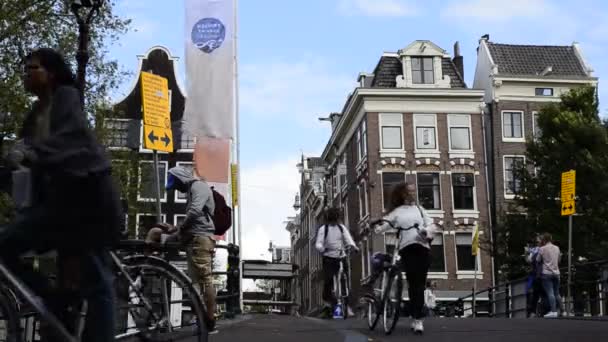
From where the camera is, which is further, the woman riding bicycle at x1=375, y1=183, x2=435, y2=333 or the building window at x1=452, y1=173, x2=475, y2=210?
the building window at x1=452, y1=173, x2=475, y2=210

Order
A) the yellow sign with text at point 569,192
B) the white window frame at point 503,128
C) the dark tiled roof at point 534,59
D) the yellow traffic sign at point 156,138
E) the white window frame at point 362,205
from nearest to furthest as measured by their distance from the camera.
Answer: the yellow traffic sign at point 156,138 → the yellow sign with text at point 569,192 → the white window frame at point 503,128 → the dark tiled roof at point 534,59 → the white window frame at point 362,205

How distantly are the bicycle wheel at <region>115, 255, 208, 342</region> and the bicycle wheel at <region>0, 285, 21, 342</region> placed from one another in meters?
0.89

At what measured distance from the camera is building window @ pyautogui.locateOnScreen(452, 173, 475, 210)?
162 feet

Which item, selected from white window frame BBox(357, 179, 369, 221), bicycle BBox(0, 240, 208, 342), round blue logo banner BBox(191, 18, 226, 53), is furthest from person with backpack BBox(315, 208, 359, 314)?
white window frame BBox(357, 179, 369, 221)

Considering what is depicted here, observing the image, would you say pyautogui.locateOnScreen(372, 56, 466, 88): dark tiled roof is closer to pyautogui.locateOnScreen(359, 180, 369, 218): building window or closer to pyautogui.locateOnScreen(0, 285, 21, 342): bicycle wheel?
pyautogui.locateOnScreen(359, 180, 369, 218): building window

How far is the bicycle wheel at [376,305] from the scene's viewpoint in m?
10.8

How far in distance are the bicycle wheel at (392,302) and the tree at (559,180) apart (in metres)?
23.8

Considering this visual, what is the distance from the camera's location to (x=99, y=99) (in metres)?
29.1

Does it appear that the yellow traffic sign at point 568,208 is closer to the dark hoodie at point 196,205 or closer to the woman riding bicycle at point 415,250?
the woman riding bicycle at point 415,250

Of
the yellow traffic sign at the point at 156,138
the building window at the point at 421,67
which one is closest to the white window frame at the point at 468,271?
the building window at the point at 421,67

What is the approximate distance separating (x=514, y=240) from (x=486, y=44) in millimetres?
19170

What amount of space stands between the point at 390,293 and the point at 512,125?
40.6m

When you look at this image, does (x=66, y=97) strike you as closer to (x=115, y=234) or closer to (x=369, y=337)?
(x=115, y=234)

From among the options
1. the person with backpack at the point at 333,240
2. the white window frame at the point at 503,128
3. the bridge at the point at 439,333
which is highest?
the white window frame at the point at 503,128
